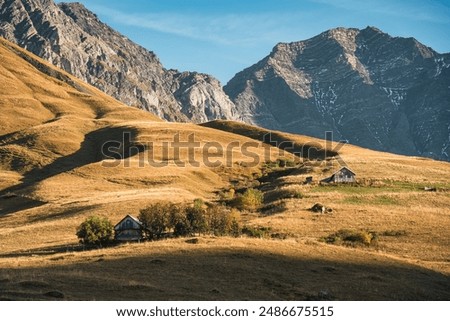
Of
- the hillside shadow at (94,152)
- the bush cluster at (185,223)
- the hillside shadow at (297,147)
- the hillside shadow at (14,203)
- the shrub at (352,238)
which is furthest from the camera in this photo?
the hillside shadow at (297,147)

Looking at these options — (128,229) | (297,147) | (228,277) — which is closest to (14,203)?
(128,229)

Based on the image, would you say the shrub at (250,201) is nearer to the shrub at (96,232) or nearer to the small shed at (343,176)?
the small shed at (343,176)

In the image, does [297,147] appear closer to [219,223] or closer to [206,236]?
[219,223]

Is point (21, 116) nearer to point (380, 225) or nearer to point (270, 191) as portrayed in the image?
point (270, 191)

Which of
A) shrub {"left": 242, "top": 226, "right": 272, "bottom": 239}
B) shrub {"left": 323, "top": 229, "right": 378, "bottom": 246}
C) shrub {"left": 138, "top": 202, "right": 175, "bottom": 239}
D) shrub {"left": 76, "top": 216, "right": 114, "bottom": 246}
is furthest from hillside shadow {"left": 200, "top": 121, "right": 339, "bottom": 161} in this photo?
shrub {"left": 76, "top": 216, "right": 114, "bottom": 246}

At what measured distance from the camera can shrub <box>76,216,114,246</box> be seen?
192 ft

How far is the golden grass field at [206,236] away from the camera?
3669cm

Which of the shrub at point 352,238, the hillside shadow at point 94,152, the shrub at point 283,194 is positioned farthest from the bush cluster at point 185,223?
the hillside shadow at point 94,152

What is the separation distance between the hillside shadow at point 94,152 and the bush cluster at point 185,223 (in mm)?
55416

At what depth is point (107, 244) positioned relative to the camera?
59500 millimetres

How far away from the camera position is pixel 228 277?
3900cm

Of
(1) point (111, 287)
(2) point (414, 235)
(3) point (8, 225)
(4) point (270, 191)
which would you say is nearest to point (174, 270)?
(1) point (111, 287)

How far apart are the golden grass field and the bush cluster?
5.21 meters

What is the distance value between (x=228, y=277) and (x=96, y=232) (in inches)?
967
